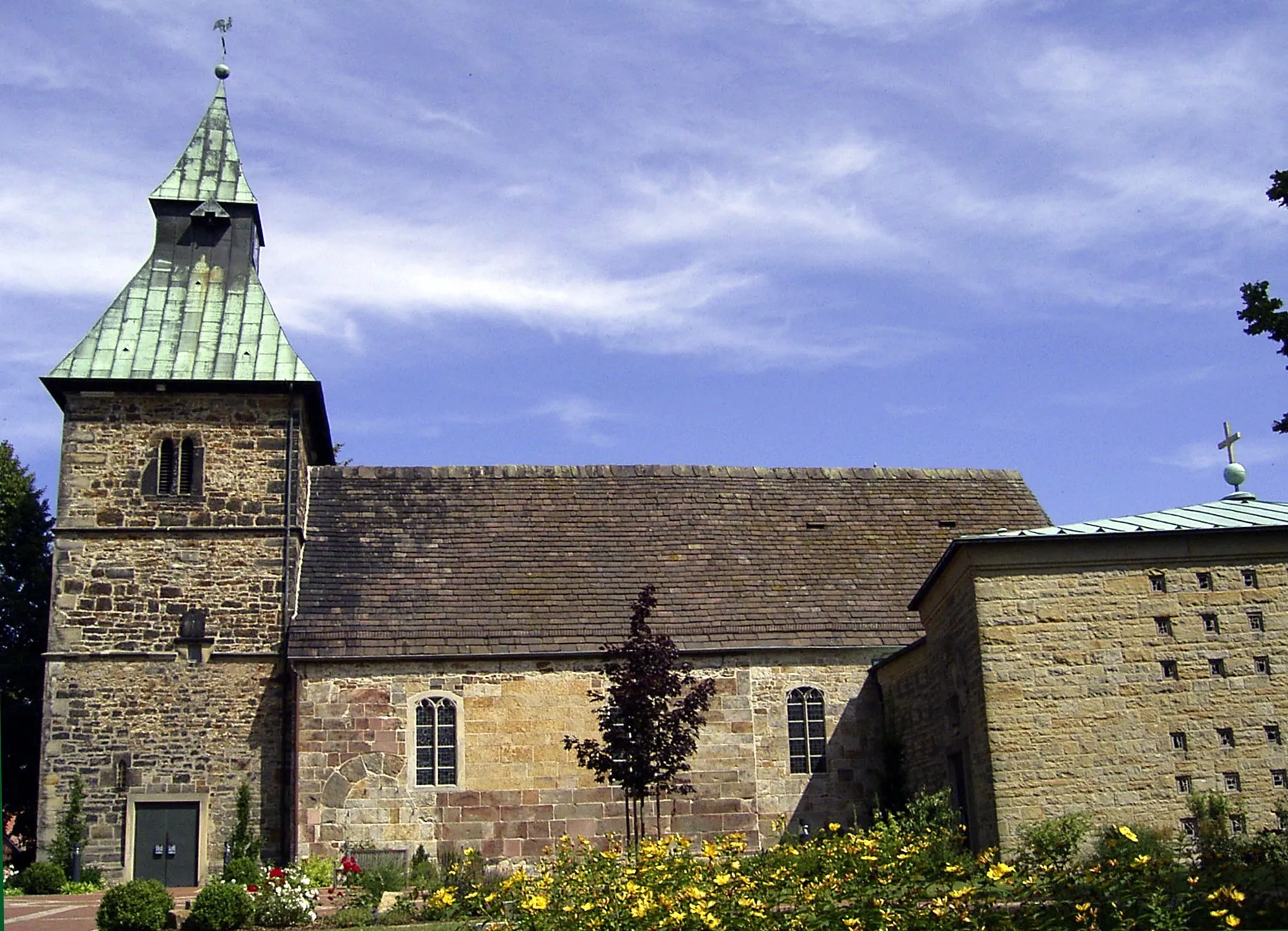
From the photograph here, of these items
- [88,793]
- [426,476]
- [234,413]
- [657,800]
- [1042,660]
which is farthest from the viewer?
[426,476]

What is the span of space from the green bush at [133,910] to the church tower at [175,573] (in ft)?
23.9

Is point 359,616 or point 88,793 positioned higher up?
point 359,616

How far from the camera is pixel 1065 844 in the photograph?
1160 centimetres

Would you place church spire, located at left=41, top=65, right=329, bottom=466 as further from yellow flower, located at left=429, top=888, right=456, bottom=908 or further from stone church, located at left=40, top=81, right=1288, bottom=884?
yellow flower, located at left=429, top=888, right=456, bottom=908

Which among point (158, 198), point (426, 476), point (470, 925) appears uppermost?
point (158, 198)

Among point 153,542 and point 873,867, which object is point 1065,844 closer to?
point 873,867

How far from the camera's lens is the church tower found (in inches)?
908

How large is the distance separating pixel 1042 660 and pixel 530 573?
11.2m

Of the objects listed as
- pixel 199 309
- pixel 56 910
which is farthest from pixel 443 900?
pixel 199 309

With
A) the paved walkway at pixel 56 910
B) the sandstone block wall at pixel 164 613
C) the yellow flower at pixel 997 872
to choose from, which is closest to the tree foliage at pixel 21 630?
the sandstone block wall at pixel 164 613

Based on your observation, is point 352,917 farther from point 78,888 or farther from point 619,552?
point 619,552

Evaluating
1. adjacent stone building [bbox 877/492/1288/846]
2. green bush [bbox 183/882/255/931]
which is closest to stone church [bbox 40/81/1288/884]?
adjacent stone building [bbox 877/492/1288/846]

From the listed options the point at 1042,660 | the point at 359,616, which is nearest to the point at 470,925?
the point at 1042,660

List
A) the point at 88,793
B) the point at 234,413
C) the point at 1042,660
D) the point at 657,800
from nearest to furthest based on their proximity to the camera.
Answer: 1. the point at 1042,660
2. the point at 657,800
3. the point at 88,793
4. the point at 234,413
